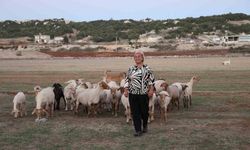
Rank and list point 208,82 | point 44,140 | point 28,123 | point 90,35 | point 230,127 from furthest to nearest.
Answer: point 90,35 < point 208,82 < point 28,123 < point 230,127 < point 44,140

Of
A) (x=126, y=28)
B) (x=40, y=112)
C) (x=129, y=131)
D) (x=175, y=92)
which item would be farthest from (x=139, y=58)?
(x=126, y=28)

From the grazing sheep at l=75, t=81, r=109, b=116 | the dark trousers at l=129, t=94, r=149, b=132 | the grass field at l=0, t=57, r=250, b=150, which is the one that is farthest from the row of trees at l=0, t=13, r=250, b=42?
the dark trousers at l=129, t=94, r=149, b=132

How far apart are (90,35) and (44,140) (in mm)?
137664

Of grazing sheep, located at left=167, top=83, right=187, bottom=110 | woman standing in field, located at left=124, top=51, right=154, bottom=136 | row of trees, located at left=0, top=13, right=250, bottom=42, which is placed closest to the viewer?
woman standing in field, located at left=124, top=51, right=154, bottom=136

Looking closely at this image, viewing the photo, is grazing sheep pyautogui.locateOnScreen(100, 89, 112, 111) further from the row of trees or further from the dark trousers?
the row of trees

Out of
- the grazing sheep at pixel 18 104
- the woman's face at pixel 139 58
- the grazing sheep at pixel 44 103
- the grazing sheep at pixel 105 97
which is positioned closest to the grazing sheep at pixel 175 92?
the grazing sheep at pixel 105 97

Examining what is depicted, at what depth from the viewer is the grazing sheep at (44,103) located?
16.1m

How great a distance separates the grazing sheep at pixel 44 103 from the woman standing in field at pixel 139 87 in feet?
13.8

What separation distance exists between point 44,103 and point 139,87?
16.1ft

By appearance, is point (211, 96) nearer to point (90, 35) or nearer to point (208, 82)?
point (208, 82)

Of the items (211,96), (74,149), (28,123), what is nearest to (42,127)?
(28,123)

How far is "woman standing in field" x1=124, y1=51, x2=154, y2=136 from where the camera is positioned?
41.6 feet

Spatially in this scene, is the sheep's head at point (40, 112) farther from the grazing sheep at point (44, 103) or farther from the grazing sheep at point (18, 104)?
the grazing sheep at point (18, 104)

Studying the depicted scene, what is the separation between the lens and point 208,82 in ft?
101
